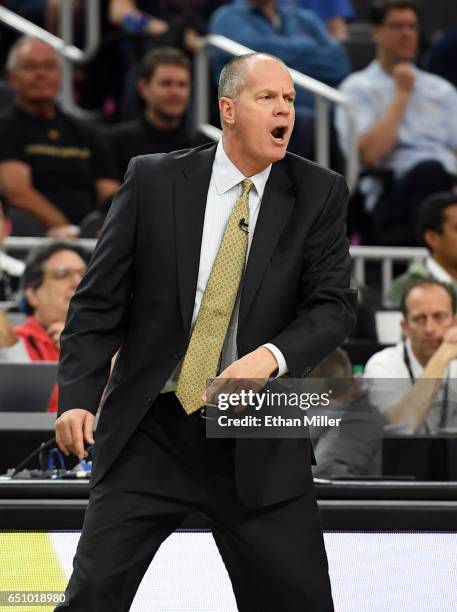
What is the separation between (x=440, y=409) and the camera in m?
3.53

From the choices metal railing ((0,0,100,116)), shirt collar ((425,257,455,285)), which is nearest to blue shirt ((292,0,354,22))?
metal railing ((0,0,100,116))

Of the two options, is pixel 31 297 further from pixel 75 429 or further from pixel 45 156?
pixel 75 429

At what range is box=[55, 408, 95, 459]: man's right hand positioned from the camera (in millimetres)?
2594

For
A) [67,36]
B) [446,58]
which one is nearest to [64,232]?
[67,36]

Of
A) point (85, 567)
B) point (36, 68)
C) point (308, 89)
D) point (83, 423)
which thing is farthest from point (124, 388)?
point (308, 89)

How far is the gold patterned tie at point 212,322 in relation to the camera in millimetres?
2678

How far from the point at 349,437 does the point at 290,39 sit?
5.70 m

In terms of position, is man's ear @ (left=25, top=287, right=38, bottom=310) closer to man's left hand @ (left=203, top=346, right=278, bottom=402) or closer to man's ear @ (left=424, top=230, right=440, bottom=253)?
man's ear @ (left=424, top=230, right=440, bottom=253)

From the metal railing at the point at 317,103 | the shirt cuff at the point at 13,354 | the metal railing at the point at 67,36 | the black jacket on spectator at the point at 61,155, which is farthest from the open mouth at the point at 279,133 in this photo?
the metal railing at the point at 67,36

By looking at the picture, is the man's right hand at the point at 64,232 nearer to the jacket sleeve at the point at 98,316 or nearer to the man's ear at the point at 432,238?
the man's ear at the point at 432,238

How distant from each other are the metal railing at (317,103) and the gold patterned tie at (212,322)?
5.50m

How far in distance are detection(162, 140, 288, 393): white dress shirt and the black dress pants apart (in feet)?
0.37

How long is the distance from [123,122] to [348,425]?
18.4 ft

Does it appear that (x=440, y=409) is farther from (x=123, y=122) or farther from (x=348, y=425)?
(x=123, y=122)
